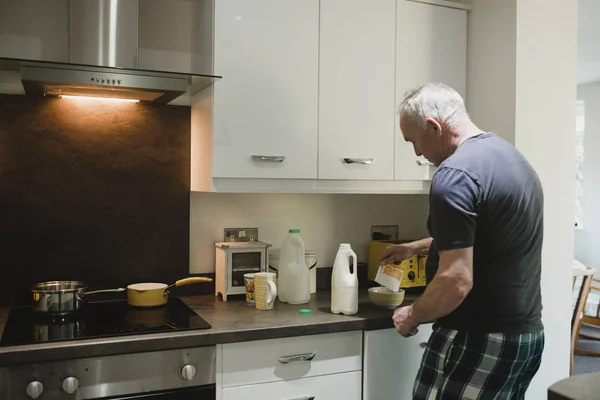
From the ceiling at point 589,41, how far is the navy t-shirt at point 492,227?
244 cm

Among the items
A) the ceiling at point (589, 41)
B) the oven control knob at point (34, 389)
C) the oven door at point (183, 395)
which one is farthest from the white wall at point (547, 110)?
the oven control knob at point (34, 389)

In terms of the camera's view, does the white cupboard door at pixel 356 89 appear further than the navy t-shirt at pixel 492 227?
Yes

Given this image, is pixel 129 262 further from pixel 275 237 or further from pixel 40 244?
pixel 275 237

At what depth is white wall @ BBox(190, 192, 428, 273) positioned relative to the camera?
96.5 inches

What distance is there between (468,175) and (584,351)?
12.5 ft

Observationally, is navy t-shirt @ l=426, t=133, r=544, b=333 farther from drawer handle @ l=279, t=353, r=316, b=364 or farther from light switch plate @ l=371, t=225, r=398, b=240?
light switch plate @ l=371, t=225, r=398, b=240

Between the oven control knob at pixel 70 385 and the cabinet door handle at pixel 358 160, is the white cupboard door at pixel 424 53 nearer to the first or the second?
the cabinet door handle at pixel 358 160

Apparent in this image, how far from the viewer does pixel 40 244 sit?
219cm

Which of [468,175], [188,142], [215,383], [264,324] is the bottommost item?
[215,383]

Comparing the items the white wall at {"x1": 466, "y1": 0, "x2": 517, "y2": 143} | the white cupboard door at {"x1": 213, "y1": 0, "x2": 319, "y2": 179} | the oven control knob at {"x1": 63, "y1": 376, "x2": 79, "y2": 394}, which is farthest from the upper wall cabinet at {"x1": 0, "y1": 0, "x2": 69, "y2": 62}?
the white wall at {"x1": 466, "y1": 0, "x2": 517, "y2": 143}

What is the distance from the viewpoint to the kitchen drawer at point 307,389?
1.91m

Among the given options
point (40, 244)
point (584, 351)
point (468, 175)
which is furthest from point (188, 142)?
point (584, 351)

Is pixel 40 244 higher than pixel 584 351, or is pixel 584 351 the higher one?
pixel 40 244

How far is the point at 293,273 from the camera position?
227 cm
